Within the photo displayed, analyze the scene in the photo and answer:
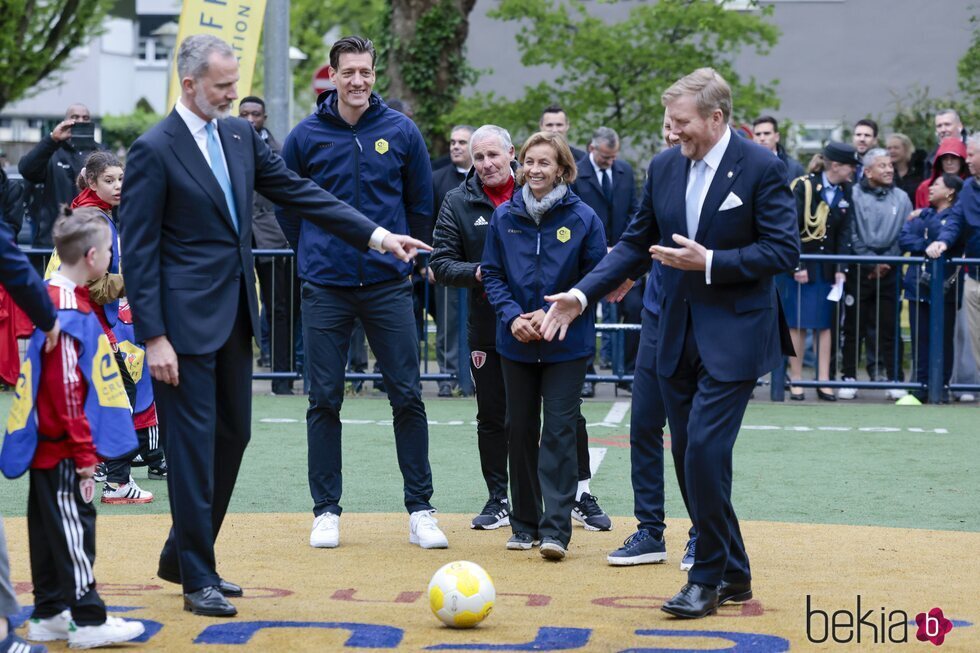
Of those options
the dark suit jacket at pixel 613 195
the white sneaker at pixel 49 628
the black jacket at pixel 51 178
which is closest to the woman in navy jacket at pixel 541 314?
the white sneaker at pixel 49 628

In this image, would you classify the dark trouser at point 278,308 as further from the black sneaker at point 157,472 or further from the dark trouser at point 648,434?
the dark trouser at point 648,434

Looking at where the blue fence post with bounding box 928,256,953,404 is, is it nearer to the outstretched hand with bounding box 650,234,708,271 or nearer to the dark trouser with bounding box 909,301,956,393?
the dark trouser with bounding box 909,301,956,393

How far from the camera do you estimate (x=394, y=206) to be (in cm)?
784

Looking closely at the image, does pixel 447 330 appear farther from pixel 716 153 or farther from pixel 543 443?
pixel 716 153

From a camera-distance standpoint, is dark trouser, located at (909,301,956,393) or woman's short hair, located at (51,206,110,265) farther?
dark trouser, located at (909,301,956,393)

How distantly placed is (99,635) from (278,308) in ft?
27.8

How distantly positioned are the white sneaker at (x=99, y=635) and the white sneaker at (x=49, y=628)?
A: 0.06m

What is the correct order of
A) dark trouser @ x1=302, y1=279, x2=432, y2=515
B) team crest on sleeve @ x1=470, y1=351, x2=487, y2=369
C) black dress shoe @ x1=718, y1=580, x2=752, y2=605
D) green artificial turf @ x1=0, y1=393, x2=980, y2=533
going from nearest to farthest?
1. black dress shoe @ x1=718, y1=580, x2=752, y2=605
2. dark trouser @ x1=302, y1=279, x2=432, y2=515
3. team crest on sleeve @ x1=470, y1=351, x2=487, y2=369
4. green artificial turf @ x1=0, y1=393, x2=980, y2=533

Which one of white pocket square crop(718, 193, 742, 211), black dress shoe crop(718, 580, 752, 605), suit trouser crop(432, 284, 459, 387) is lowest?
→ black dress shoe crop(718, 580, 752, 605)

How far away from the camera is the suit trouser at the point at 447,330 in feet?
45.4

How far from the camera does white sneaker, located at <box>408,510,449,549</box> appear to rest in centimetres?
757

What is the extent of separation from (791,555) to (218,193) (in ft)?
10.5

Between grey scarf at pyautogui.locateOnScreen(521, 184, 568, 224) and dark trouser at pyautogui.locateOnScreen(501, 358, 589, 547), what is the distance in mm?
723

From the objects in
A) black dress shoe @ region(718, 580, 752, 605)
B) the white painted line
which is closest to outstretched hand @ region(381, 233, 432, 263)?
black dress shoe @ region(718, 580, 752, 605)
